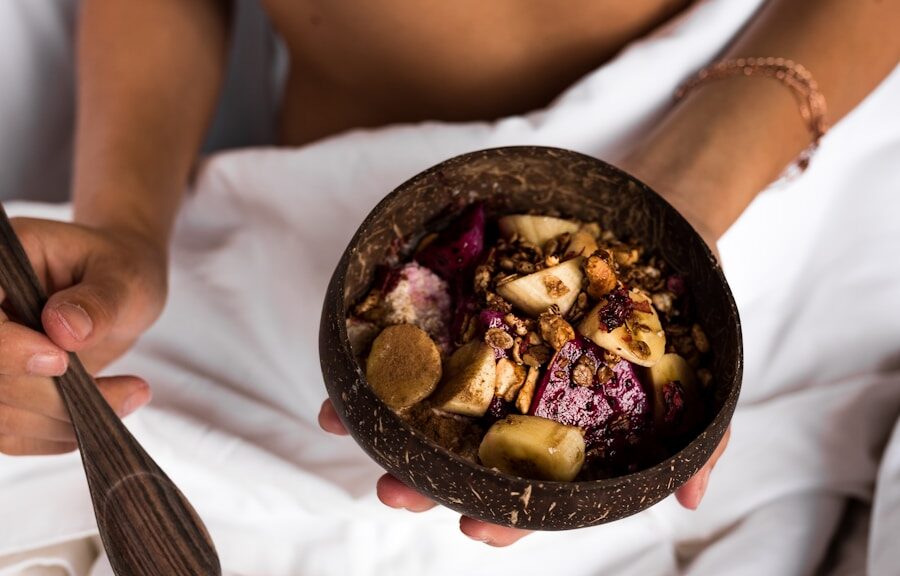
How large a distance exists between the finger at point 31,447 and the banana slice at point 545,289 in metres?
0.35

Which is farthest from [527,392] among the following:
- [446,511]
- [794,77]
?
[794,77]

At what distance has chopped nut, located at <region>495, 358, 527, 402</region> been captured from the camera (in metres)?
0.48

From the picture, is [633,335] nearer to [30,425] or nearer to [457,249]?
[457,249]

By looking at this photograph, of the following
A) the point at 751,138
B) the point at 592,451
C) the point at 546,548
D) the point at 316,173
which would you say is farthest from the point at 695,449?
the point at 316,173

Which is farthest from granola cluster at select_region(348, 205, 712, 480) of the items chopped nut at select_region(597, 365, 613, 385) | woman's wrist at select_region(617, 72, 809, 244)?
woman's wrist at select_region(617, 72, 809, 244)

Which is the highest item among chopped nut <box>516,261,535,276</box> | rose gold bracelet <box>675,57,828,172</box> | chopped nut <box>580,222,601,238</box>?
rose gold bracelet <box>675,57,828,172</box>

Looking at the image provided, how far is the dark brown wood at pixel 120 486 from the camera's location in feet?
1.77

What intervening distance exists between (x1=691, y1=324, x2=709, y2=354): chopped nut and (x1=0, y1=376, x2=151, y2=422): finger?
14.8 inches

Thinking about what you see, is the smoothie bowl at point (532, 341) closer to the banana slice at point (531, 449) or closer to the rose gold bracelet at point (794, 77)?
the banana slice at point (531, 449)

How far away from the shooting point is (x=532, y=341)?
502 mm

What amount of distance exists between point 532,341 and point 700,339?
108mm

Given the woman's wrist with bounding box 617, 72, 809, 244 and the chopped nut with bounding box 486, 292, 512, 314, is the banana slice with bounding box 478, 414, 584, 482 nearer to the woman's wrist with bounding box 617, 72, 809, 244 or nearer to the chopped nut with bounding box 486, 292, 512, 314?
the chopped nut with bounding box 486, 292, 512, 314

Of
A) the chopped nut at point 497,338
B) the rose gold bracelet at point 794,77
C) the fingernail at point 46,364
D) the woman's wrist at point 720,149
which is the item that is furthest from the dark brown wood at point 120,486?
Result: the rose gold bracelet at point 794,77

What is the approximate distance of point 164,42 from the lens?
876mm
